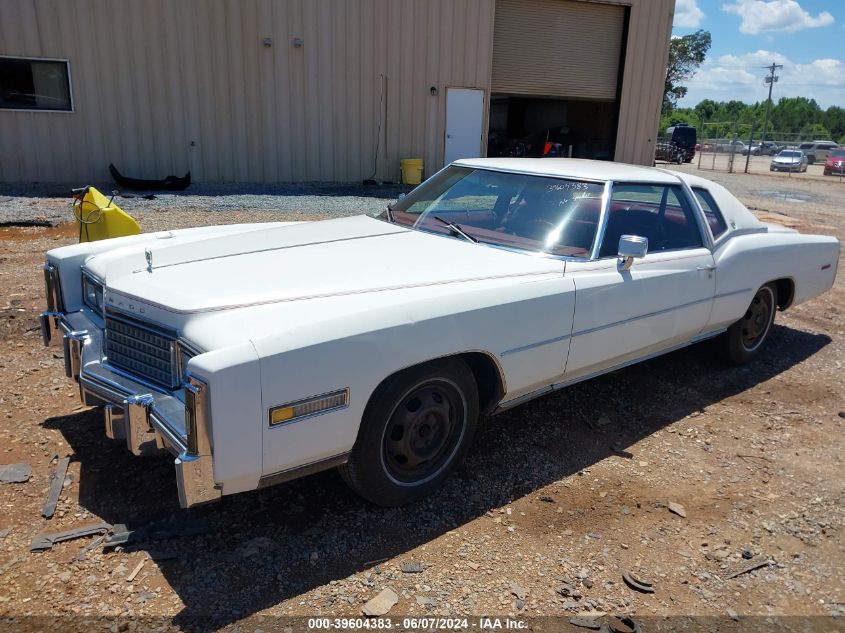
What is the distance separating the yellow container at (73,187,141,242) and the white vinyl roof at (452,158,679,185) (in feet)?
10.4

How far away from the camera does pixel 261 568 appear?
2.68 m

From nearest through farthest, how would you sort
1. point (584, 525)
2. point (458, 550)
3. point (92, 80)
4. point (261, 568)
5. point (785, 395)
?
point (261, 568) < point (458, 550) < point (584, 525) < point (785, 395) < point (92, 80)

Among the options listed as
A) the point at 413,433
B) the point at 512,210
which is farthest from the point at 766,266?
the point at 413,433

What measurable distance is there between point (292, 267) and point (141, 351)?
0.77m

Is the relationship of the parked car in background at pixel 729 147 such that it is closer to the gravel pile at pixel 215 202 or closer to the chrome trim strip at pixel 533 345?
the gravel pile at pixel 215 202

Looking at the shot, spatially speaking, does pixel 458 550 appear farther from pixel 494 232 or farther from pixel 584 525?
pixel 494 232

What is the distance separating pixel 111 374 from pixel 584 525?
7.45 ft

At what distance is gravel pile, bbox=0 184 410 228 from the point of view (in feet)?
33.8

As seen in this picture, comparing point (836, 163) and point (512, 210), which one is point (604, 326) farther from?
point (836, 163)

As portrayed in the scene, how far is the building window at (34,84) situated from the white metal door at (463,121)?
857 centimetres

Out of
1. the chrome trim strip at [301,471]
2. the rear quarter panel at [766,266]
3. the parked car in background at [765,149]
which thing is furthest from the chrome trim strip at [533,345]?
the parked car in background at [765,149]

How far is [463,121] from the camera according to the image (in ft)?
56.1

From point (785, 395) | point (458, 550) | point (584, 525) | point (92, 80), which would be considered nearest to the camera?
point (458, 550)

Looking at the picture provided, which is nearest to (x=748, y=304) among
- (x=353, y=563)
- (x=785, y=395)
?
(x=785, y=395)
